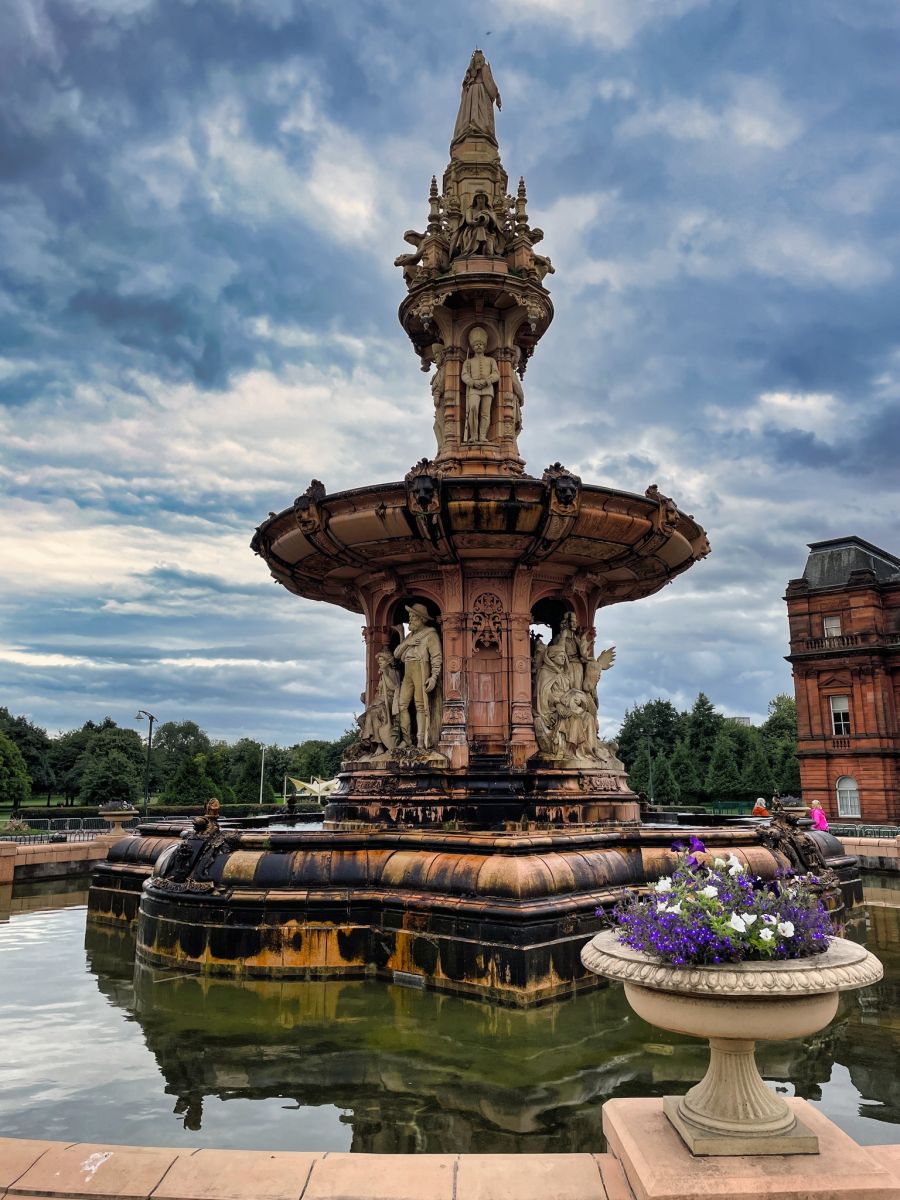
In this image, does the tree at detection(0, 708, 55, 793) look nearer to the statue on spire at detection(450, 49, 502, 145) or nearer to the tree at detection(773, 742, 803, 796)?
the tree at detection(773, 742, 803, 796)

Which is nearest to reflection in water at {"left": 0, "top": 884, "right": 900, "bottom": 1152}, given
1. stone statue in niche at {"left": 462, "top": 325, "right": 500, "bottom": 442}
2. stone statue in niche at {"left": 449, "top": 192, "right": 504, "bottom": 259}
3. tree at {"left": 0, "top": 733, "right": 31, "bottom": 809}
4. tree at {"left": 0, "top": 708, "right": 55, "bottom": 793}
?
stone statue in niche at {"left": 462, "top": 325, "right": 500, "bottom": 442}

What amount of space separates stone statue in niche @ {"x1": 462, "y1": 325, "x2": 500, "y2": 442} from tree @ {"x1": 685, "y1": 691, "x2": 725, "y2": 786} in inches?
2233

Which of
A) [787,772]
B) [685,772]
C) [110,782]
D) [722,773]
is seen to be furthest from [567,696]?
[685,772]

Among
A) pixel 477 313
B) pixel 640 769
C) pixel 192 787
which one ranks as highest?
pixel 477 313

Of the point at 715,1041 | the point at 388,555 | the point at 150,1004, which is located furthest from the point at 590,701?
the point at 715,1041

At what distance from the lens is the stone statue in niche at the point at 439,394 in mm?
15516

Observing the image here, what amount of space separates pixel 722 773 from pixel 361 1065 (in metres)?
57.6

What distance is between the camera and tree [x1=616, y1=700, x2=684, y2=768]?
75562 millimetres

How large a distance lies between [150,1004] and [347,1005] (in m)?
1.89

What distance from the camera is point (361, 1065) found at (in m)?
6.31

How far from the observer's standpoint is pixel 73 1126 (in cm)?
519

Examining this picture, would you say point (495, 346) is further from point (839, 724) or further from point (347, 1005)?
point (839, 724)

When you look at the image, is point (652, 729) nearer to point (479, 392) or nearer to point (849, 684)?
point (849, 684)

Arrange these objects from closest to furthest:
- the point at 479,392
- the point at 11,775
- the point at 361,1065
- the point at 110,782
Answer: the point at 361,1065
the point at 479,392
the point at 110,782
the point at 11,775
